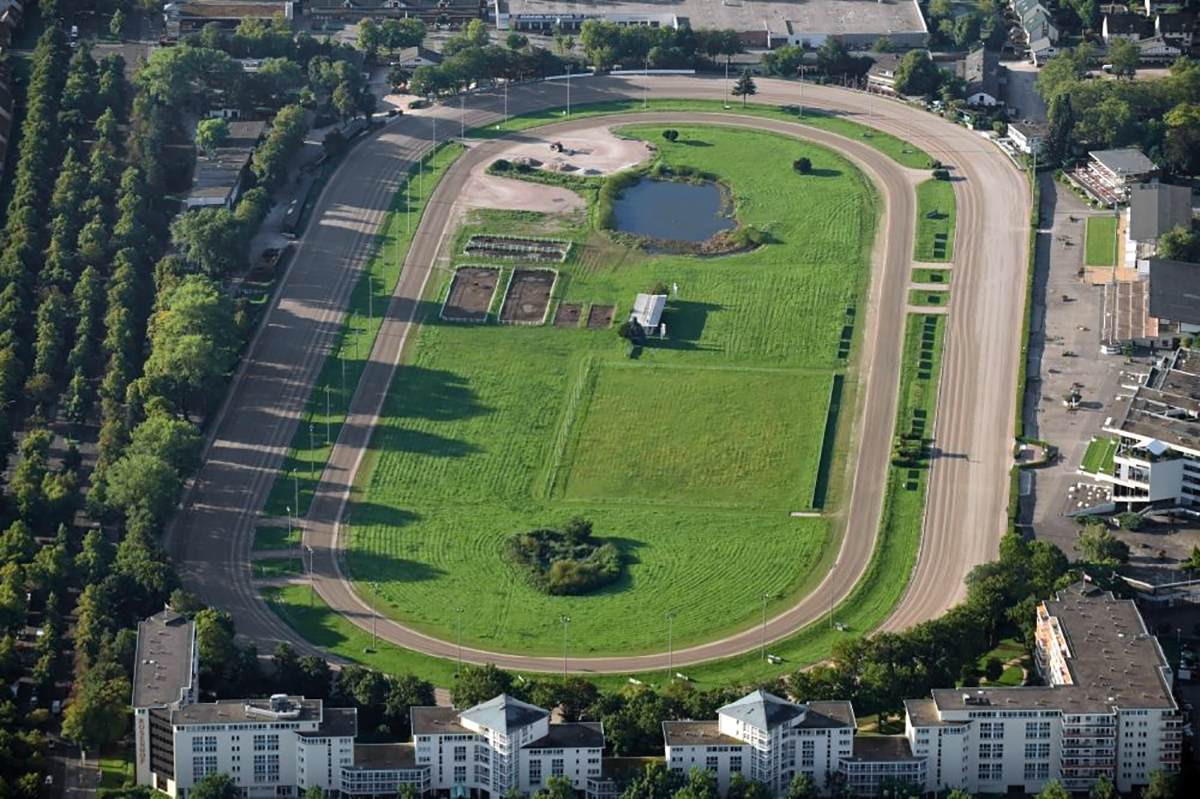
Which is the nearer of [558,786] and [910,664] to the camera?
[558,786]

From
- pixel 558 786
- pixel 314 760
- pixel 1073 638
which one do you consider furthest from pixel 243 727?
pixel 1073 638

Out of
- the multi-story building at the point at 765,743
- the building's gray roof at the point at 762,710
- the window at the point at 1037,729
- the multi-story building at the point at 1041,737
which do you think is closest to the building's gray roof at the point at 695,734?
the multi-story building at the point at 765,743

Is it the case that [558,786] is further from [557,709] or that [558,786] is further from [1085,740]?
[1085,740]

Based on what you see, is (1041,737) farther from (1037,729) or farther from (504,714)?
(504,714)

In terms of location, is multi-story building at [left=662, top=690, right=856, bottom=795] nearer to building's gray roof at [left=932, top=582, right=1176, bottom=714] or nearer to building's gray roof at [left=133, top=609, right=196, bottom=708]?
building's gray roof at [left=932, top=582, right=1176, bottom=714]

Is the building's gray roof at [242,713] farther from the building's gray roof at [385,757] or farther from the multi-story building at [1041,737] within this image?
the multi-story building at [1041,737]

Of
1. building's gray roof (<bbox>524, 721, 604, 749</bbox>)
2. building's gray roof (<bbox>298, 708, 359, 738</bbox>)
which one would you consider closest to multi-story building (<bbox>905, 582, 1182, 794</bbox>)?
building's gray roof (<bbox>524, 721, 604, 749</bbox>)
